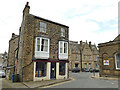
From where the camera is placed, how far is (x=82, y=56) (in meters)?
44.0

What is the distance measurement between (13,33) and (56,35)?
1269 centimetres

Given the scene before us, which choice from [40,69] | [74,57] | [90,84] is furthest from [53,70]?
[74,57]

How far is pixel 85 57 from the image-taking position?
147 feet

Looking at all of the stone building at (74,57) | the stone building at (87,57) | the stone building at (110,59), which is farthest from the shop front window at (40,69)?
the stone building at (87,57)

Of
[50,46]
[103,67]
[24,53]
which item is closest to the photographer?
[24,53]

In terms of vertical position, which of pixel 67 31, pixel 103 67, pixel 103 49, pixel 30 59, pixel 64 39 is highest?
pixel 67 31

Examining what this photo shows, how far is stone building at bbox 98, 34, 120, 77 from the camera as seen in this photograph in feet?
A: 59.1

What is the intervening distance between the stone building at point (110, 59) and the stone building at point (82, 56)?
23.0m

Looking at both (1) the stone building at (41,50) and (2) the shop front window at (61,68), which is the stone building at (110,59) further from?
(2) the shop front window at (61,68)

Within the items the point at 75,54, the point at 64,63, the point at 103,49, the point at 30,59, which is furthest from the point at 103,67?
the point at 75,54

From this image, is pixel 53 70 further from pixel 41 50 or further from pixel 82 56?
pixel 82 56

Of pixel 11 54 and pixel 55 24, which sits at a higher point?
pixel 55 24

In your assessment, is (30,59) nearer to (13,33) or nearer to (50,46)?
(50,46)

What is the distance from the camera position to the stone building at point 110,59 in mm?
18000
